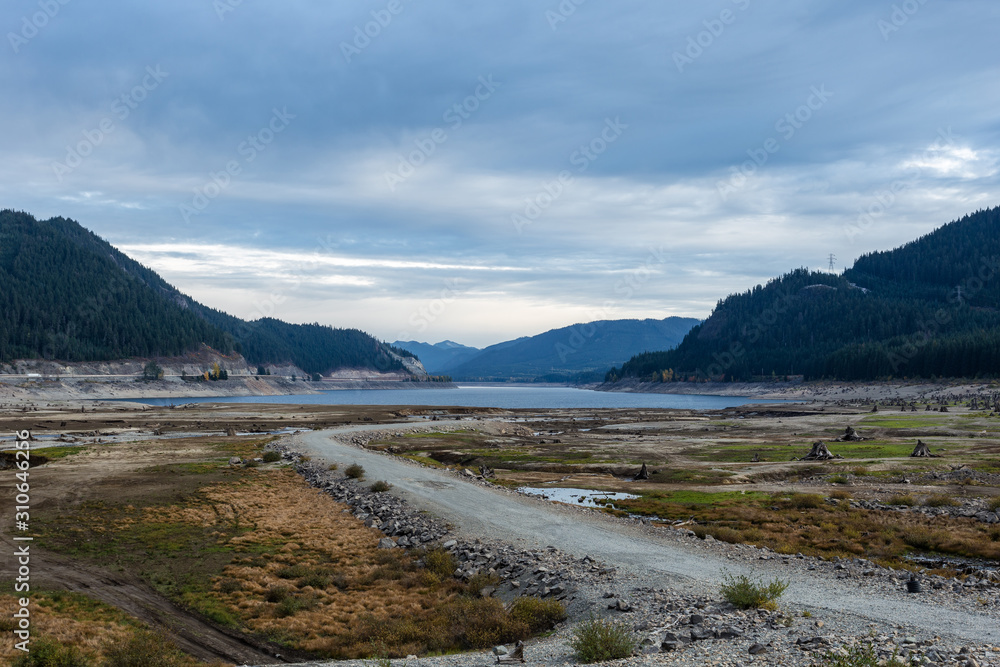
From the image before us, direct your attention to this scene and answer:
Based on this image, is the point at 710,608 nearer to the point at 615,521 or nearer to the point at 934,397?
the point at 615,521

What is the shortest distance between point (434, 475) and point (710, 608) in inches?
1319

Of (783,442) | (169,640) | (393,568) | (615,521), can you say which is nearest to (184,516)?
(393,568)

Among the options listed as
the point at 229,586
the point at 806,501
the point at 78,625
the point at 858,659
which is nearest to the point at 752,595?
the point at 858,659

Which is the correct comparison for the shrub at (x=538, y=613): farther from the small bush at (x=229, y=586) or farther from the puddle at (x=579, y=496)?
the puddle at (x=579, y=496)

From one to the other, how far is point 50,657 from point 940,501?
4052 cm

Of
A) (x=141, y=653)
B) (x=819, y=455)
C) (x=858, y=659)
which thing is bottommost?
(x=819, y=455)

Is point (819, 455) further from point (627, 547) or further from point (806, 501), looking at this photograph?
point (627, 547)

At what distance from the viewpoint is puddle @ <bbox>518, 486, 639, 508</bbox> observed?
39.6 m

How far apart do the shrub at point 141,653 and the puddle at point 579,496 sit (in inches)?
978

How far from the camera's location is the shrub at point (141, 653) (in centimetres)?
1567

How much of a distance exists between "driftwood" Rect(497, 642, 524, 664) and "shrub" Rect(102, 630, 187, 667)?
27.5 feet

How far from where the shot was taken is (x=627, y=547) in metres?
26.3

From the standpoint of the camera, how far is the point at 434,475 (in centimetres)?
4912

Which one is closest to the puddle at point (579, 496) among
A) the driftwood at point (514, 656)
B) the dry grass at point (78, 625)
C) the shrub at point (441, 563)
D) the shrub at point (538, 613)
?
the shrub at point (441, 563)
